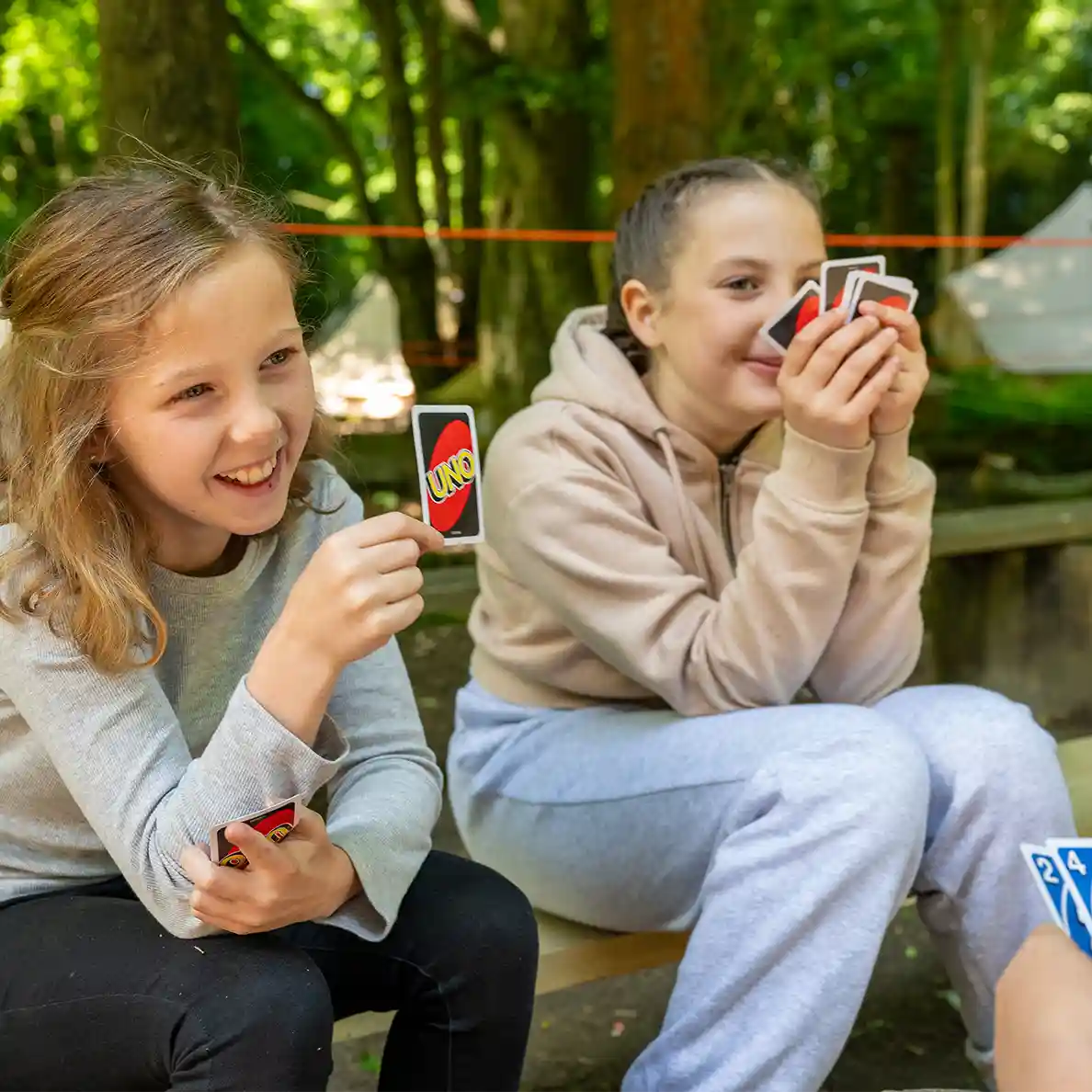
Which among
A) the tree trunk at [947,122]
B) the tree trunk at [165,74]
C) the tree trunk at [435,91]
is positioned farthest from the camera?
the tree trunk at [947,122]

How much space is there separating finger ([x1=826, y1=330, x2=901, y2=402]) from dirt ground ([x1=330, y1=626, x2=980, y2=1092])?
106 centimetres

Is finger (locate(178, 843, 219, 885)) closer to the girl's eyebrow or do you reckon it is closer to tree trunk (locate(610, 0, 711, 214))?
the girl's eyebrow

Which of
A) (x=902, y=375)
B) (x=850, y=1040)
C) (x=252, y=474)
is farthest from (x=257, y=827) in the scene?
(x=850, y=1040)

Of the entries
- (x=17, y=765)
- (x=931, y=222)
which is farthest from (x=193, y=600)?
(x=931, y=222)

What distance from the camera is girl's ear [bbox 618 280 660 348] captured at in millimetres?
2082

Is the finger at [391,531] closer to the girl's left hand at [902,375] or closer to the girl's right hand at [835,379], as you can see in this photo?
the girl's right hand at [835,379]

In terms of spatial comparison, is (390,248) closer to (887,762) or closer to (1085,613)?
(1085,613)

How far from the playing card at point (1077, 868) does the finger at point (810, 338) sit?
30.8 inches

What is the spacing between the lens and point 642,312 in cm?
210

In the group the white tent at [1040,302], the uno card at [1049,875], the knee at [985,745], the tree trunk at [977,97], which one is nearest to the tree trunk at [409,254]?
the tree trunk at [977,97]

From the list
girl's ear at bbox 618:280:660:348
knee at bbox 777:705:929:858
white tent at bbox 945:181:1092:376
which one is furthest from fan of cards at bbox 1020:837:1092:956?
white tent at bbox 945:181:1092:376

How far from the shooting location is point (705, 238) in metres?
2.00

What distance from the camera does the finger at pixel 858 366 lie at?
1794mm

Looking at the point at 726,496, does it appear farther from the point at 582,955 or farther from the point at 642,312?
the point at 582,955
